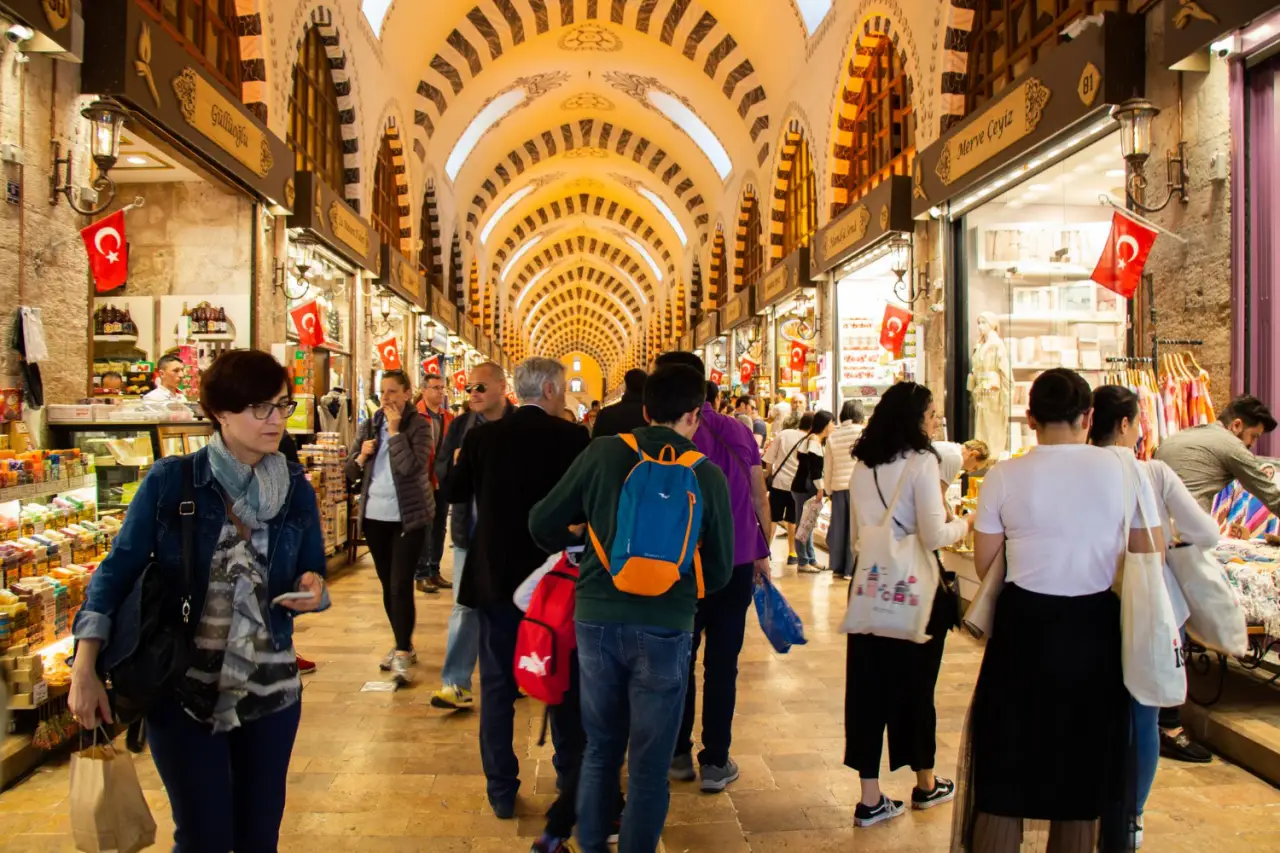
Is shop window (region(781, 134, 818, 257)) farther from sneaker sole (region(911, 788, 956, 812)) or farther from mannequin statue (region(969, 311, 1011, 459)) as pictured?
sneaker sole (region(911, 788, 956, 812))

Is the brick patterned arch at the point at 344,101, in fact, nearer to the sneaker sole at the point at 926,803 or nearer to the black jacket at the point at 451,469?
the black jacket at the point at 451,469

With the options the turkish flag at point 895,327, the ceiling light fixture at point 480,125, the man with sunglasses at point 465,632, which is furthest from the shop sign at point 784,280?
the man with sunglasses at point 465,632

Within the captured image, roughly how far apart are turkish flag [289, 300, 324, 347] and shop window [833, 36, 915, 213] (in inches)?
222

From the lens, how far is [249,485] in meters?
1.67

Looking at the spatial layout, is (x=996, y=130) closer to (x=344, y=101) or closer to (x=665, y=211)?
(x=344, y=101)

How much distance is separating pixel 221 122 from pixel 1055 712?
6323 millimetres

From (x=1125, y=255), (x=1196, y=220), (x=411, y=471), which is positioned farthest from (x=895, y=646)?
(x=1196, y=220)

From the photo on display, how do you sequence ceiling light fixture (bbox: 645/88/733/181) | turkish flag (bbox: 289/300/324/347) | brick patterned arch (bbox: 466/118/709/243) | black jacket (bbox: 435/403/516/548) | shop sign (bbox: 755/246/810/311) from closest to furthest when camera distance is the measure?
black jacket (bbox: 435/403/516/548) < turkish flag (bbox: 289/300/324/347) < shop sign (bbox: 755/246/810/311) < ceiling light fixture (bbox: 645/88/733/181) < brick patterned arch (bbox: 466/118/709/243)

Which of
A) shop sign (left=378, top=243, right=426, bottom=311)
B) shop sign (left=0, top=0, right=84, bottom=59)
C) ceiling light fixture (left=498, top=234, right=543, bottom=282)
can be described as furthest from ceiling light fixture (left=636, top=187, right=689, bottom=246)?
shop sign (left=0, top=0, right=84, bottom=59)

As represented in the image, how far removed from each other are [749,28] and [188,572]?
13.2 m

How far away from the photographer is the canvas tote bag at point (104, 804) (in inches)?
59.5

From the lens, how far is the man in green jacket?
1.95 m

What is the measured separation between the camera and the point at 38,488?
12.0 ft

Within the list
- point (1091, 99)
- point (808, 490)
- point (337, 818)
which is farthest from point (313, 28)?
point (337, 818)
